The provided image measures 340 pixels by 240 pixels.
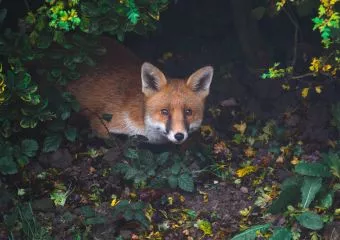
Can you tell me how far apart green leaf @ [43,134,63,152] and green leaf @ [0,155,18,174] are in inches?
19.2

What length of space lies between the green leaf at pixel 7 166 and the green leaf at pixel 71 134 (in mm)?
628

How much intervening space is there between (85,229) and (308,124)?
8.33ft

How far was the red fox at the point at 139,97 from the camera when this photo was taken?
5.46 m

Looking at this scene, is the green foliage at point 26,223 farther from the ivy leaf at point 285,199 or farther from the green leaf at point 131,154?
the ivy leaf at point 285,199

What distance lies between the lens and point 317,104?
6.05 metres

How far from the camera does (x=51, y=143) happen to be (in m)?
5.25

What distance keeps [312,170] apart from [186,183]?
3.45 ft

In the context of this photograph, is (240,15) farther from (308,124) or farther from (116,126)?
(116,126)

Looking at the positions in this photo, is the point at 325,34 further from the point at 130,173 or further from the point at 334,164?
the point at 130,173

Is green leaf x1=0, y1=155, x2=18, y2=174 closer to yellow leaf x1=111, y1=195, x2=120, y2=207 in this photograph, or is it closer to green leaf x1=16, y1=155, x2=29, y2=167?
green leaf x1=16, y1=155, x2=29, y2=167

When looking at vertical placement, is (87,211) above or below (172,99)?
below

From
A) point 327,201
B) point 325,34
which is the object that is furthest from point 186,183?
point 325,34

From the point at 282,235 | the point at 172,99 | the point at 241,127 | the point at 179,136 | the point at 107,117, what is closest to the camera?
the point at 282,235

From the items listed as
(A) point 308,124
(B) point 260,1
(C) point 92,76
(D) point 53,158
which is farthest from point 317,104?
(D) point 53,158
